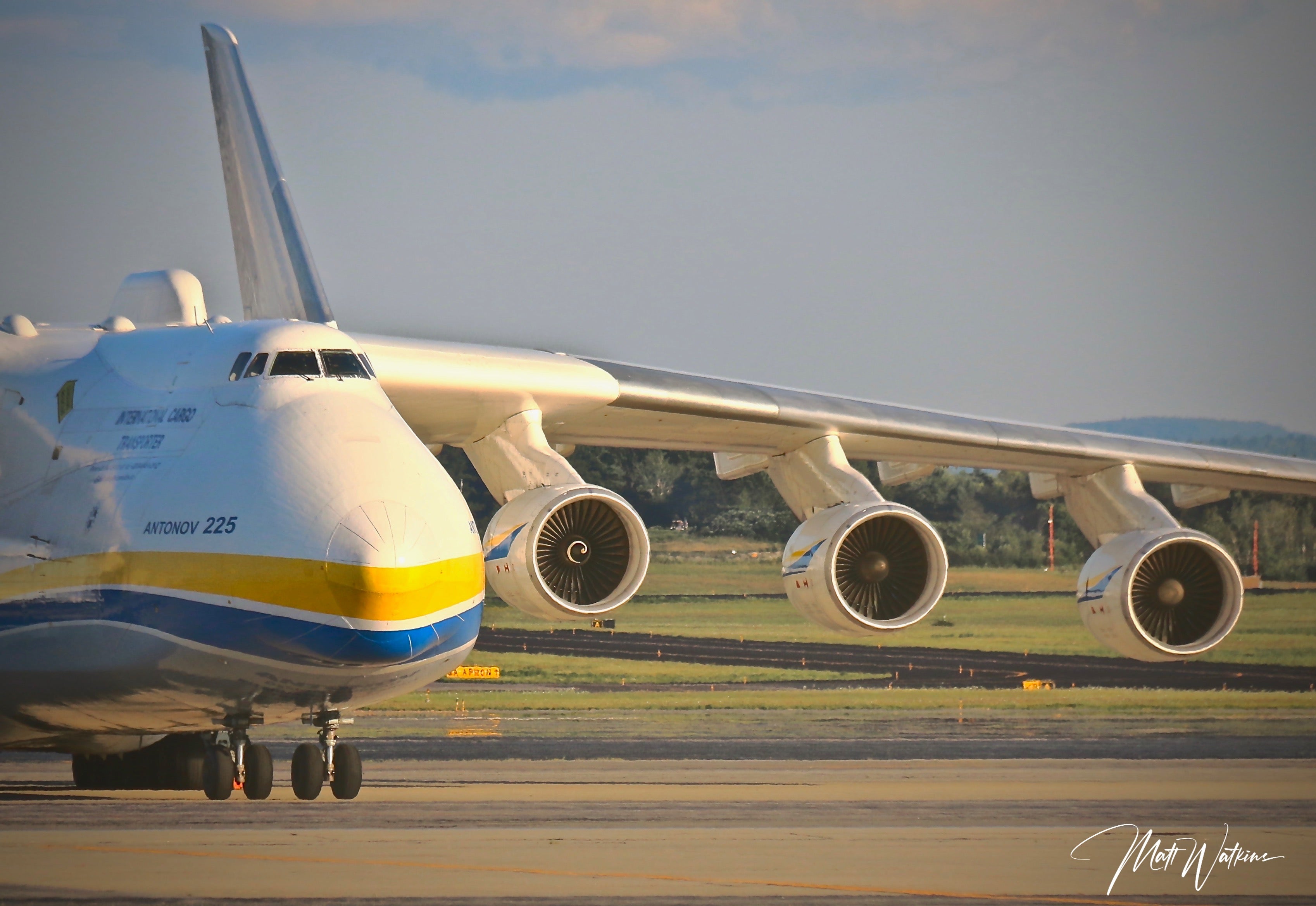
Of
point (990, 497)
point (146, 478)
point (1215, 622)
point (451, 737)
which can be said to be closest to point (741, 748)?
point (451, 737)

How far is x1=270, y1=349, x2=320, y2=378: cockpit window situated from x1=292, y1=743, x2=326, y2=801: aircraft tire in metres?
2.31

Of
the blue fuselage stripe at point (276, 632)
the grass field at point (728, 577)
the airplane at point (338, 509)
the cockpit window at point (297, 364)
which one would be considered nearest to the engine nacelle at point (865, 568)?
the airplane at point (338, 509)

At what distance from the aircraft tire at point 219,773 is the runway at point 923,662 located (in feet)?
53.5

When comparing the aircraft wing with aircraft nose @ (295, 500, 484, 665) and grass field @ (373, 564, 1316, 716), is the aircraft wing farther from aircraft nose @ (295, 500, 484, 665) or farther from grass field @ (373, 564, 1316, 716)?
grass field @ (373, 564, 1316, 716)

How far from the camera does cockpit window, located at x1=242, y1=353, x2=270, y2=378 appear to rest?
11.3 meters

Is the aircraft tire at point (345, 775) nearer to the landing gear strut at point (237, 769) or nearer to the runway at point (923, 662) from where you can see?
the landing gear strut at point (237, 769)

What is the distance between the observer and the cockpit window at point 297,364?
11.3 metres

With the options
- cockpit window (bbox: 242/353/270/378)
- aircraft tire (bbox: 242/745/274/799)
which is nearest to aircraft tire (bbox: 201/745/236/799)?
aircraft tire (bbox: 242/745/274/799)

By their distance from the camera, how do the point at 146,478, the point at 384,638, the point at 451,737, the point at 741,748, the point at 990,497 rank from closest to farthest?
1. the point at 384,638
2. the point at 146,478
3. the point at 741,748
4. the point at 451,737
5. the point at 990,497

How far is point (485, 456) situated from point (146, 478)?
3944 millimetres

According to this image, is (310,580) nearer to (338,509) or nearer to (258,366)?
(338,509)

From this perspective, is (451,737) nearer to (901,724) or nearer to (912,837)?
(901,724)

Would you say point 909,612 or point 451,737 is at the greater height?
point 909,612

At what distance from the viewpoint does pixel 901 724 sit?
2211cm
